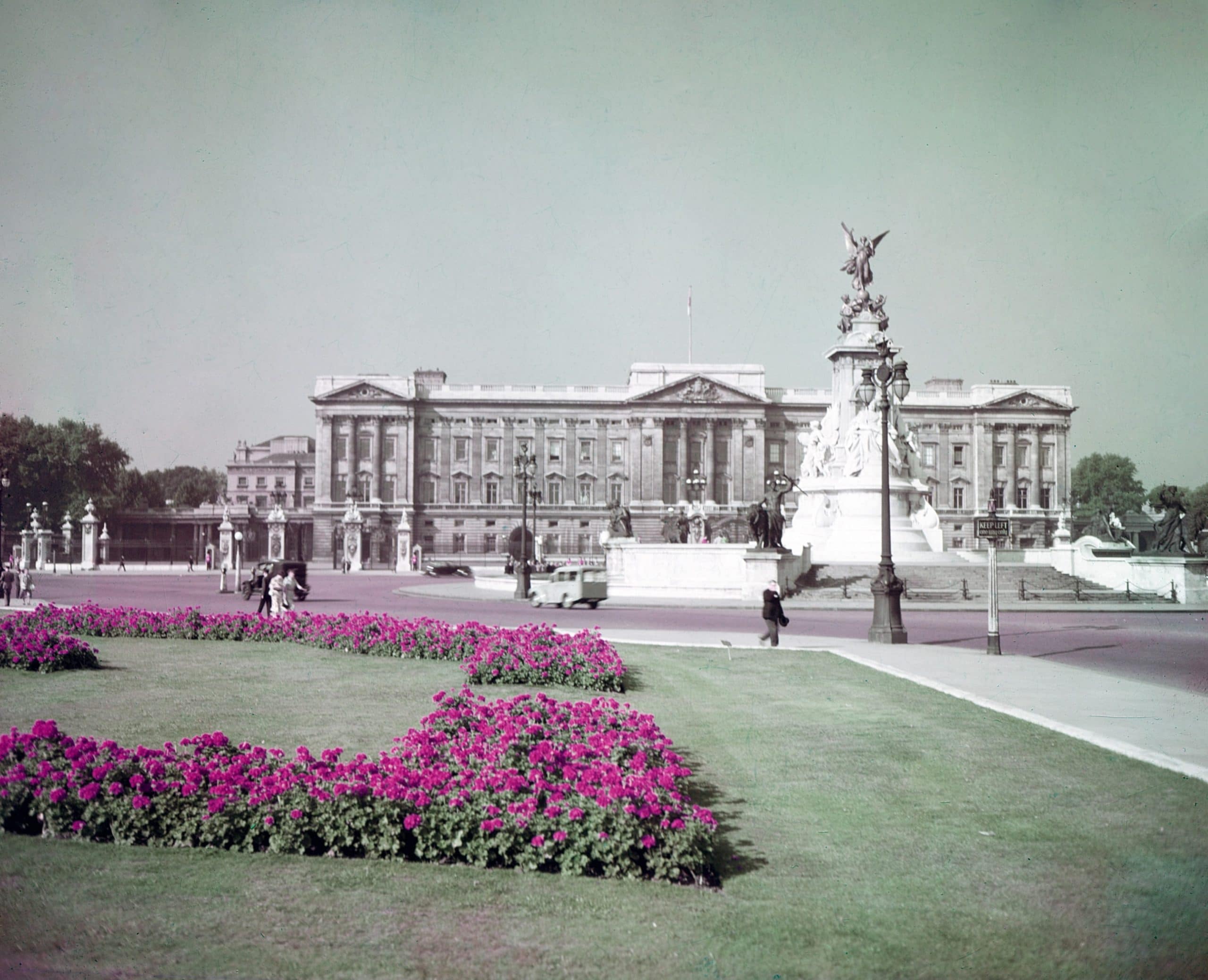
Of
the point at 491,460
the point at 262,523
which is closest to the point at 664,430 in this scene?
the point at 491,460

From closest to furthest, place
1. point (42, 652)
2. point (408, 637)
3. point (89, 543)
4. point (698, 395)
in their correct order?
point (42, 652)
point (408, 637)
point (89, 543)
point (698, 395)

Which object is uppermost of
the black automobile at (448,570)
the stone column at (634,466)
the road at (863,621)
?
the stone column at (634,466)

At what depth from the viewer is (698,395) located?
4181 inches

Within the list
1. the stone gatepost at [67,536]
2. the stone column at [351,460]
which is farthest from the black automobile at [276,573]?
the stone column at [351,460]

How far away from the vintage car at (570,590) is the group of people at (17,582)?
49.0 ft

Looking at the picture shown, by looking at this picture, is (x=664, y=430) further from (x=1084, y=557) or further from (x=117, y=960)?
(x=117, y=960)

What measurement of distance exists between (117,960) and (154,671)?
33.7 feet

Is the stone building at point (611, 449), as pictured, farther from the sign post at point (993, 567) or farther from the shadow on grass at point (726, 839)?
the shadow on grass at point (726, 839)

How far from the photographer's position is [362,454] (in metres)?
106

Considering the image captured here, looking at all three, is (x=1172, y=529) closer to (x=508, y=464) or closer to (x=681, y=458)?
(x=681, y=458)

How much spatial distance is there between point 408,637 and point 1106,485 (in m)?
102

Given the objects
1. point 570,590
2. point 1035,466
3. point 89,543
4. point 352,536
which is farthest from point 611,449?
point 570,590

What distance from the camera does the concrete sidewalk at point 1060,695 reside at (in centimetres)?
1012

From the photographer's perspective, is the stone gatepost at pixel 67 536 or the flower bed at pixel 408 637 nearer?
the flower bed at pixel 408 637
